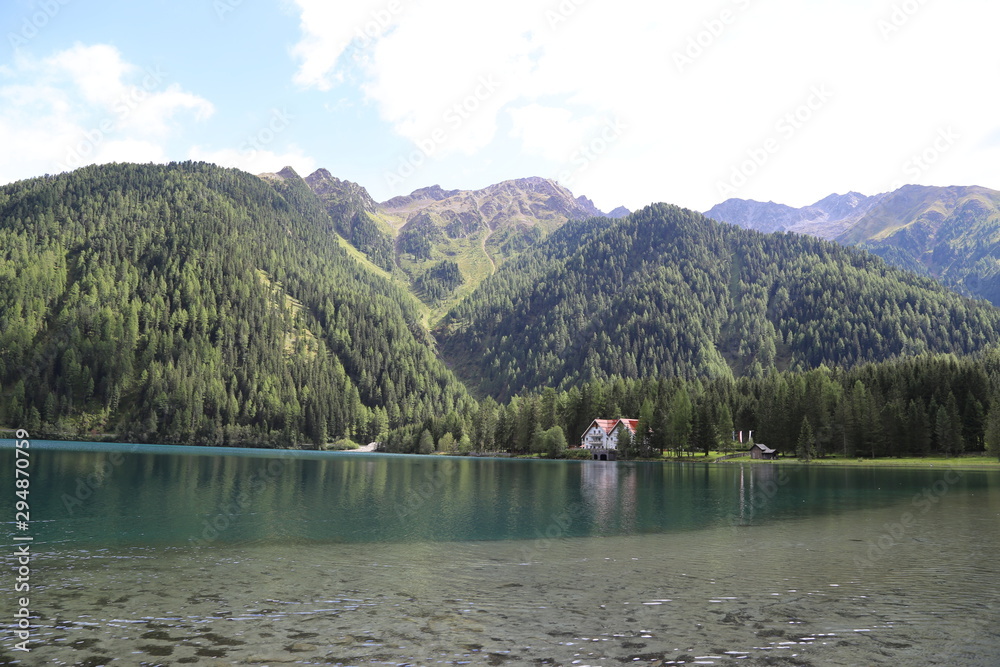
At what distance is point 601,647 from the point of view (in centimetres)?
1870

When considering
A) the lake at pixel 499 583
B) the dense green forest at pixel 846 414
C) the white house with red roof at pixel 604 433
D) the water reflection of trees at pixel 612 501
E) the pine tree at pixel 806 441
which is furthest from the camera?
the white house with red roof at pixel 604 433

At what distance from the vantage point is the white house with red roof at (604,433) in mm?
190000

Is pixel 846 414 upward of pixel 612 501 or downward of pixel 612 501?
upward

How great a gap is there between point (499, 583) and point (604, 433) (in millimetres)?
170267

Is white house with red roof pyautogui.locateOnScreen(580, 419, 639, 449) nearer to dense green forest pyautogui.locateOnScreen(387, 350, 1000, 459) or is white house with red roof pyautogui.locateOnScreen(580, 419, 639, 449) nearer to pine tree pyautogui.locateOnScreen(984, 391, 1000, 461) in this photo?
dense green forest pyautogui.locateOnScreen(387, 350, 1000, 459)

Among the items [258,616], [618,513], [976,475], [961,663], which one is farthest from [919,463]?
[258,616]

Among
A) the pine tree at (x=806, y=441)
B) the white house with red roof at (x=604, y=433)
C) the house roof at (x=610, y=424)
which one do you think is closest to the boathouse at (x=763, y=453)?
the pine tree at (x=806, y=441)

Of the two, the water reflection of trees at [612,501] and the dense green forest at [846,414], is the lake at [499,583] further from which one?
the dense green forest at [846,414]

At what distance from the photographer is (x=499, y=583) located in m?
28.0

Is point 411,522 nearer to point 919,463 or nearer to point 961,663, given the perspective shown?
point 961,663

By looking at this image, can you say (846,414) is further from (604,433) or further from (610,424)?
(604,433)

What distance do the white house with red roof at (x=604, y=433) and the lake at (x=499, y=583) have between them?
427 ft

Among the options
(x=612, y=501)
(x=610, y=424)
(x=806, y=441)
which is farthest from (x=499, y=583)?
(x=610, y=424)

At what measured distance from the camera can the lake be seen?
1857 cm
